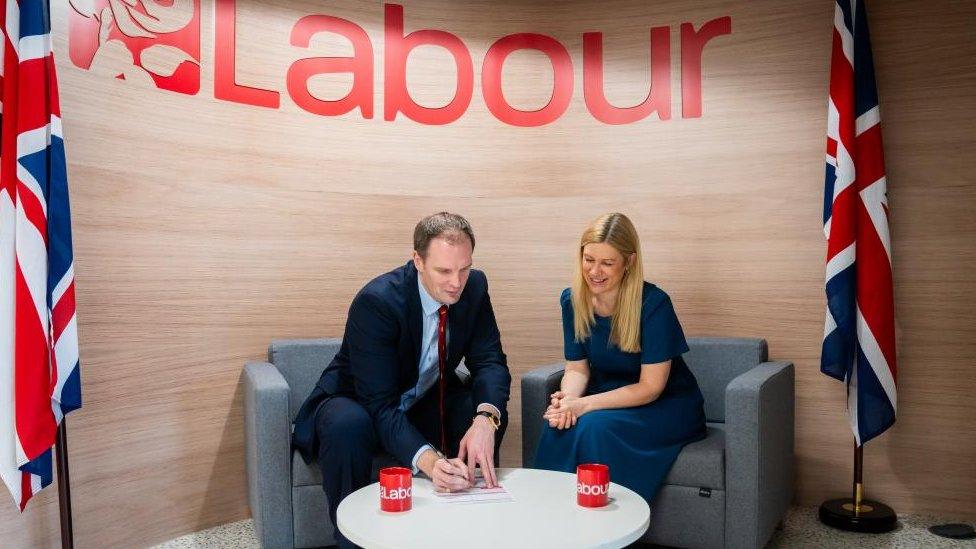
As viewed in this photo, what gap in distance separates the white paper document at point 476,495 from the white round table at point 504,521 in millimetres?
23

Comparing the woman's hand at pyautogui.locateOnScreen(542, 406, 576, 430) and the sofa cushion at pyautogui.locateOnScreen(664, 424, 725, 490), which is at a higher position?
the woman's hand at pyautogui.locateOnScreen(542, 406, 576, 430)

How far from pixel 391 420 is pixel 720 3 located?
2.44 m

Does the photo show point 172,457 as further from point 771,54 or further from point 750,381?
point 771,54

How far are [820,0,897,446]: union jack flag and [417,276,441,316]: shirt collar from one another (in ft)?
5.25

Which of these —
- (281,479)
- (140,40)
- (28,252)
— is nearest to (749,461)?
(281,479)

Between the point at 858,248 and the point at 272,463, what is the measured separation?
7.67 feet

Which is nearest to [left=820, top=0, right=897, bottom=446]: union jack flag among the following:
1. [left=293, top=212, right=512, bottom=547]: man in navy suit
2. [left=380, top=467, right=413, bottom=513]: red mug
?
[left=293, top=212, right=512, bottom=547]: man in navy suit

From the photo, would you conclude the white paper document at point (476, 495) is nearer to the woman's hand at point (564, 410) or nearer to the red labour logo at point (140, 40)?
the woman's hand at point (564, 410)

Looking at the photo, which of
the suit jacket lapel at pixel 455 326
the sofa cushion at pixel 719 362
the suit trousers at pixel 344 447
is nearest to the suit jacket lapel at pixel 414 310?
the suit jacket lapel at pixel 455 326

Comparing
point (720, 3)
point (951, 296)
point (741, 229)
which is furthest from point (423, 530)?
point (720, 3)

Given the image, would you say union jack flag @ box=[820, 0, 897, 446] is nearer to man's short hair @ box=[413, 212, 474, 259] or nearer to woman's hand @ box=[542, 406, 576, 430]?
woman's hand @ box=[542, 406, 576, 430]

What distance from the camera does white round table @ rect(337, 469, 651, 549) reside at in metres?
1.65

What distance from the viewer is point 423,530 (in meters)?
1.72

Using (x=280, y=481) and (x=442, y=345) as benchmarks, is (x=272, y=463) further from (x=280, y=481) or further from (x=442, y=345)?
(x=442, y=345)
